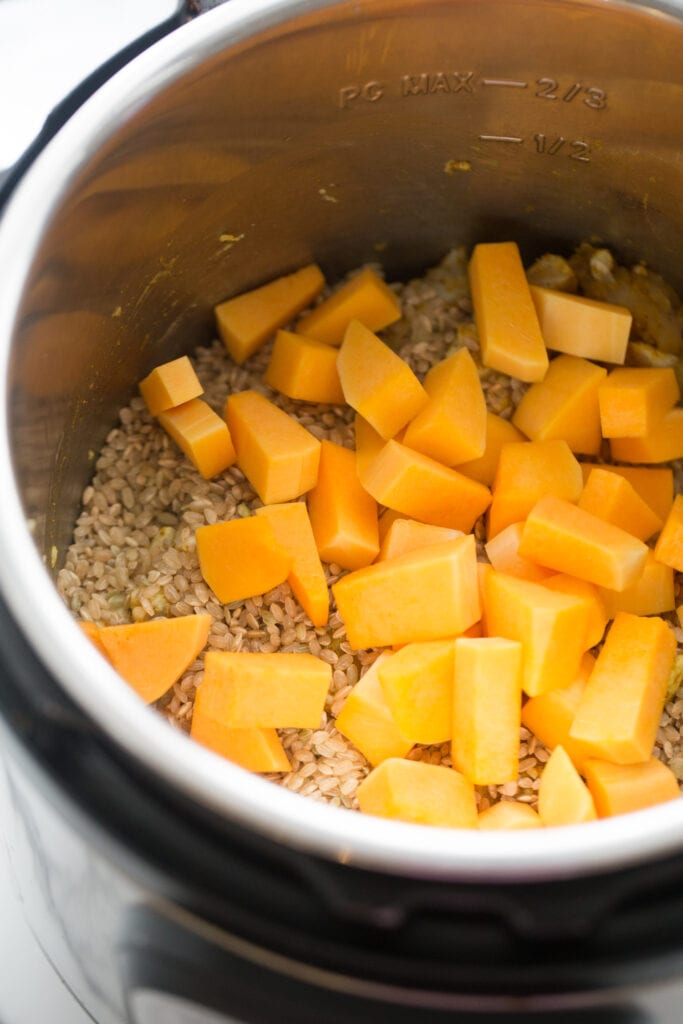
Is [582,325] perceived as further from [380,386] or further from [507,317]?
[380,386]

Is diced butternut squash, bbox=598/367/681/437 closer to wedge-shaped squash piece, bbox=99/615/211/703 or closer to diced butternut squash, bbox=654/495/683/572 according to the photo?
diced butternut squash, bbox=654/495/683/572

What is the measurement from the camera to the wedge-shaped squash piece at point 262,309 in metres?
1.40

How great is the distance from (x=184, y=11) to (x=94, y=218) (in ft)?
0.84

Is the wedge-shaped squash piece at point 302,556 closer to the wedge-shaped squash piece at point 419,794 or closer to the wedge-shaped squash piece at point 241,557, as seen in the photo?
the wedge-shaped squash piece at point 241,557

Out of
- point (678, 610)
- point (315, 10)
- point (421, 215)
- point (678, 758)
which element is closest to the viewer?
point (315, 10)

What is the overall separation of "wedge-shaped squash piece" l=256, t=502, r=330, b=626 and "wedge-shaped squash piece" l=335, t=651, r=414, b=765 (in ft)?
0.43

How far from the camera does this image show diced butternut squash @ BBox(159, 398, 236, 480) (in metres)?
1.30

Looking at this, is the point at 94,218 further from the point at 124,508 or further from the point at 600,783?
the point at 600,783

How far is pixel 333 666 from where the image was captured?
1.24 metres

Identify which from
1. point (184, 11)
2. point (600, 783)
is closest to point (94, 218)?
point (184, 11)

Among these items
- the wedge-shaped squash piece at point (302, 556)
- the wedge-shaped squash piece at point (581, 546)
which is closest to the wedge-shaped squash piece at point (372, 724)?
the wedge-shaped squash piece at point (302, 556)

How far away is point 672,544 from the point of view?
126cm

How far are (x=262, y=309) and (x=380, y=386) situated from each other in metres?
0.24

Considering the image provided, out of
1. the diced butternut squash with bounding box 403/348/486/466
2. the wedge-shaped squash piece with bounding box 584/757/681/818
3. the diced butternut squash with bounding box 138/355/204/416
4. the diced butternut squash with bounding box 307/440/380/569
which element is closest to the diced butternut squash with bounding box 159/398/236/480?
the diced butternut squash with bounding box 138/355/204/416
